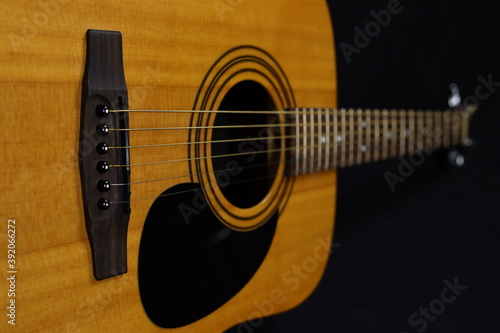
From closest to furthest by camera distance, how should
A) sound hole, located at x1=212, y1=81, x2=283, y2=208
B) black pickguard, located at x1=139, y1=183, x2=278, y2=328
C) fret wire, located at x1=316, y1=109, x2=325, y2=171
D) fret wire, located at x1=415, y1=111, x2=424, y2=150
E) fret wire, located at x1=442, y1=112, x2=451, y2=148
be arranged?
black pickguard, located at x1=139, y1=183, x2=278, y2=328 → sound hole, located at x1=212, y1=81, x2=283, y2=208 → fret wire, located at x1=316, y1=109, x2=325, y2=171 → fret wire, located at x1=415, y1=111, x2=424, y2=150 → fret wire, located at x1=442, y1=112, x2=451, y2=148

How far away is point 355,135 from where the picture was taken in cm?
96

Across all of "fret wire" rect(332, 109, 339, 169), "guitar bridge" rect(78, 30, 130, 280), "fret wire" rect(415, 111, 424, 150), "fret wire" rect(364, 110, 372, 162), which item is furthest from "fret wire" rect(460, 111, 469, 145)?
"guitar bridge" rect(78, 30, 130, 280)

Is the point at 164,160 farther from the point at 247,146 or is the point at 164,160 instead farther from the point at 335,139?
Result: the point at 335,139

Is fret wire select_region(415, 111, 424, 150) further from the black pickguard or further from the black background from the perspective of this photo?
the black pickguard

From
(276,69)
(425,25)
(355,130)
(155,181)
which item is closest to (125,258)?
(155,181)

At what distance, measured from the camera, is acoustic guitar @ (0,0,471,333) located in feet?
1.67

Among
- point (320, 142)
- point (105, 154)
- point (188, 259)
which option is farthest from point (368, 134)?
point (105, 154)

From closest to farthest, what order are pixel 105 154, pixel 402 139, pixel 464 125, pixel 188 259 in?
pixel 105 154 → pixel 188 259 → pixel 402 139 → pixel 464 125

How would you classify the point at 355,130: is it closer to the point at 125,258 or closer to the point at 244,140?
the point at 244,140

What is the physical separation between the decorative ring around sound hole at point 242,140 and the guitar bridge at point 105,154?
0.37ft

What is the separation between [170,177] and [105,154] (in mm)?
101

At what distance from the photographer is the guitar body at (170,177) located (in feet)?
1.66

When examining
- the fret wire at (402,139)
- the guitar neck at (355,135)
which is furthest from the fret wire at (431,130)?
the fret wire at (402,139)

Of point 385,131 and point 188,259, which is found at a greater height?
point 385,131
